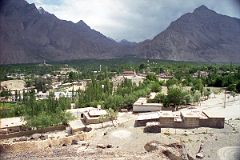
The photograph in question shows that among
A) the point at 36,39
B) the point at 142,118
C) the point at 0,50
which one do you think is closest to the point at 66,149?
the point at 142,118

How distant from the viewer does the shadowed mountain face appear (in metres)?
66.1

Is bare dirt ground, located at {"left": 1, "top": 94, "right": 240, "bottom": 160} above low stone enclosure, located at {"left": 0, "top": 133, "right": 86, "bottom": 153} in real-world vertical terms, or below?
above

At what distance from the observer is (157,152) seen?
9.27 metres

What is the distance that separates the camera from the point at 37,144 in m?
10.8

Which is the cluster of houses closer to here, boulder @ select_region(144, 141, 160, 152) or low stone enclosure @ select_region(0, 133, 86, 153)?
low stone enclosure @ select_region(0, 133, 86, 153)

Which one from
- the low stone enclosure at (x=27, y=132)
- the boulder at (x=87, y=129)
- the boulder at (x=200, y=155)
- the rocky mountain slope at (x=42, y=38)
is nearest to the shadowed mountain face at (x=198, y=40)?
the rocky mountain slope at (x=42, y=38)

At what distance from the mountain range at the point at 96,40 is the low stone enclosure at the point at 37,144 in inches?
2057

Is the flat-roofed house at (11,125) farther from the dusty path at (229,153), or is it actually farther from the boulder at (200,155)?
the dusty path at (229,153)

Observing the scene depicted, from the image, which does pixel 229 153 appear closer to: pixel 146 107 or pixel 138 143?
pixel 138 143

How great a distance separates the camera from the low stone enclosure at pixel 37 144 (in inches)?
415

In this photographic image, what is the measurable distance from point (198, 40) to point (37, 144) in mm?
63592

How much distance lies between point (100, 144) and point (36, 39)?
66.9 meters

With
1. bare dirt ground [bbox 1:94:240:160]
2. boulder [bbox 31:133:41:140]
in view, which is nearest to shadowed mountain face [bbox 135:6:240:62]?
bare dirt ground [bbox 1:94:240:160]

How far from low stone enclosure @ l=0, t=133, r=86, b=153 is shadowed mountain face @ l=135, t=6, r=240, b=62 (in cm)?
5413
